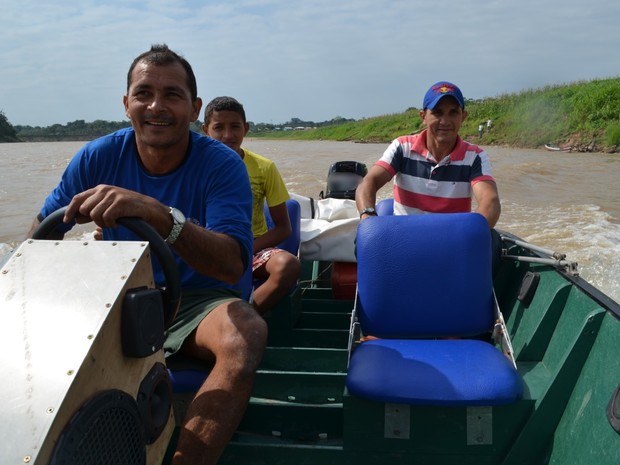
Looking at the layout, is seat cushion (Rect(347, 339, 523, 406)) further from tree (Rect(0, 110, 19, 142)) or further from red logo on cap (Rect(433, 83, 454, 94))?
tree (Rect(0, 110, 19, 142))

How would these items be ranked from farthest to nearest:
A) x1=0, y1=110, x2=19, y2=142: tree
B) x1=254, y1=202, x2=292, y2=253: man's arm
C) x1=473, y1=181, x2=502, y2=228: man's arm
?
x1=0, y1=110, x2=19, y2=142: tree, x1=254, y1=202, x2=292, y2=253: man's arm, x1=473, y1=181, x2=502, y2=228: man's arm

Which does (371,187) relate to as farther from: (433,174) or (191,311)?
(191,311)

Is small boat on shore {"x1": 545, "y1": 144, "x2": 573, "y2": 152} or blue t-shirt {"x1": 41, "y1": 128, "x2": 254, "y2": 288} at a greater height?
blue t-shirt {"x1": 41, "y1": 128, "x2": 254, "y2": 288}

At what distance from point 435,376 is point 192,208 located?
923 mm

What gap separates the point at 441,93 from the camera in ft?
9.65

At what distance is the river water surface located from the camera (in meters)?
6.68

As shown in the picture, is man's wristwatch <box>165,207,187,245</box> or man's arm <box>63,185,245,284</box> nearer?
man's arm <box>63,185,245,284</box>

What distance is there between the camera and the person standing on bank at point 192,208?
1.62 meters

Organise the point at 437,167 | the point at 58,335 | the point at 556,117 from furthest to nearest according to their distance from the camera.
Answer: the point at 556,117 → the point at 437,167 → the point at 58,335

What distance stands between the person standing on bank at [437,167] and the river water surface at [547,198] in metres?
3.01

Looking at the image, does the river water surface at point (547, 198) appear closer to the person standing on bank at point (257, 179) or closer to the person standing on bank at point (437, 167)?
the person standing on bank at point (437, 167)

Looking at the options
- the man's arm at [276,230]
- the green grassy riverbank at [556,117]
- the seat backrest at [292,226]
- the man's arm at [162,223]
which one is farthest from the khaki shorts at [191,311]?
the green grassy riverbank at [556,117]

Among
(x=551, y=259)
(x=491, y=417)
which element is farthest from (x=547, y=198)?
(x=491, y=417)

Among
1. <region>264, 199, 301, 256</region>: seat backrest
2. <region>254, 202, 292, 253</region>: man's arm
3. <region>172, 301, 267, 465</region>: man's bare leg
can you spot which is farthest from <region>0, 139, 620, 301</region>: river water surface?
<region>172, 301, 267, 465</region>: man's bare leg
